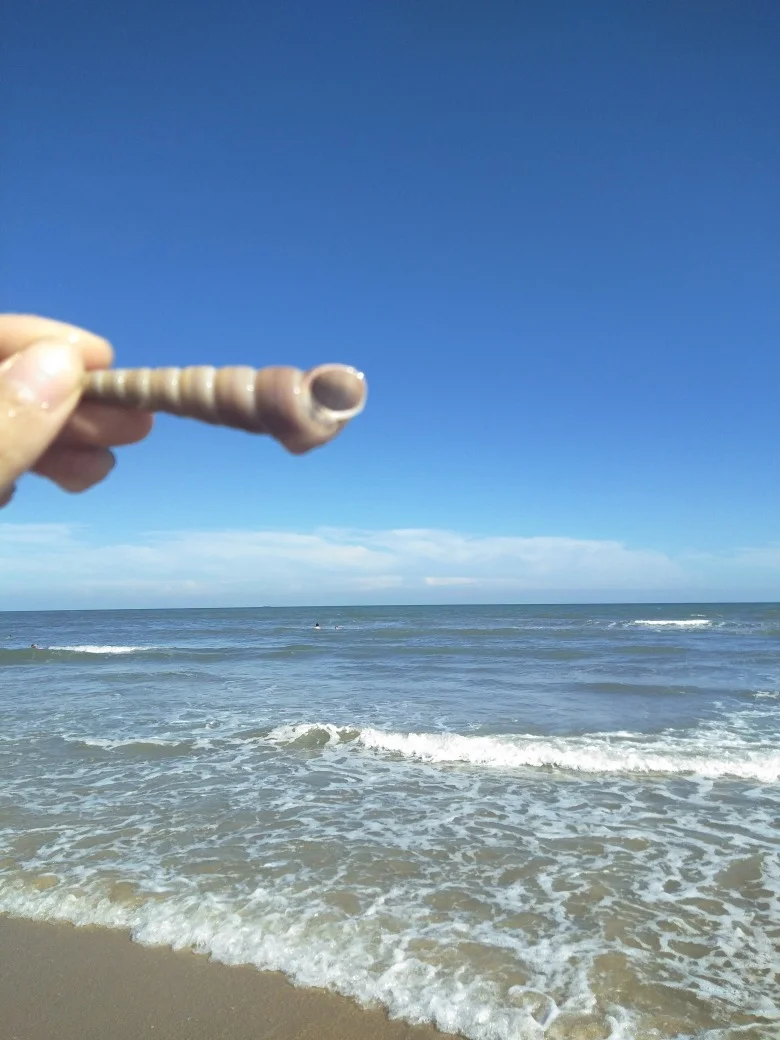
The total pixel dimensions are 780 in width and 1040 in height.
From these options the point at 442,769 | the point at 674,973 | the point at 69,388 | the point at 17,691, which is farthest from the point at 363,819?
the point at 17,691

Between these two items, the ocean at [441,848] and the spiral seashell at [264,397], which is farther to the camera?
the ocean at [441,848]

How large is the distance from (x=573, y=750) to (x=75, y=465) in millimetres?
9886

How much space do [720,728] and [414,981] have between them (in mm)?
9850

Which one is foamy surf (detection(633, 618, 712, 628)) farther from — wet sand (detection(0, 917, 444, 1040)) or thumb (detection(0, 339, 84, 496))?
thumb (detection(0, 339, 84, 496))

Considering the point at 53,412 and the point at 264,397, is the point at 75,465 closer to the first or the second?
the point at 53,412

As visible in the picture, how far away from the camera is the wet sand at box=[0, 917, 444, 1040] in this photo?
3871 mm

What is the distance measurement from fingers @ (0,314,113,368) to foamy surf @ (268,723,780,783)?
29.7 feet

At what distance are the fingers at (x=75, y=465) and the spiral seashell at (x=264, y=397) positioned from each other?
43 cm

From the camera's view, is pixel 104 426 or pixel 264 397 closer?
pixel 264 397

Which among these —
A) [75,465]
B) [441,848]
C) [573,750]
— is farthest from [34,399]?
[573,750]

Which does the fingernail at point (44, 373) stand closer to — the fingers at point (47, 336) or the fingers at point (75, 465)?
the fingers at point (47, 336)

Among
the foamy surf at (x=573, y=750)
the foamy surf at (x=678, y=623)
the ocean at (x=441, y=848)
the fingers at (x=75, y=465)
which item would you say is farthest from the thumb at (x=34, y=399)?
the foamy surf at (x=678, y=623)

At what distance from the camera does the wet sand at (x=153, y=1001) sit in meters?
3.87

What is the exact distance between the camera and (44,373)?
5.12ft
